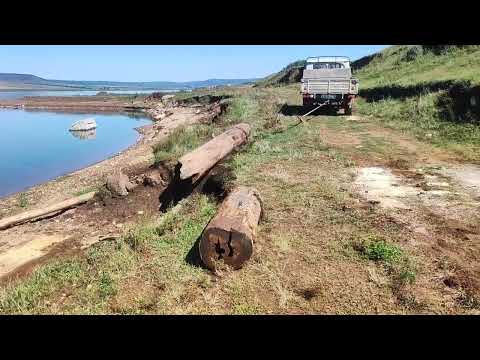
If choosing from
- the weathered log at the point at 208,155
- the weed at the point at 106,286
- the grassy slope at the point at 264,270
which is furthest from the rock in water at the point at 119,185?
the weed at the point at 106,286

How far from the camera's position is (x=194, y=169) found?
423 inches

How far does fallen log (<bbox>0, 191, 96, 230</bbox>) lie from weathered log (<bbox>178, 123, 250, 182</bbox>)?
148 inches

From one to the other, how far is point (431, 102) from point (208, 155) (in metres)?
11.3

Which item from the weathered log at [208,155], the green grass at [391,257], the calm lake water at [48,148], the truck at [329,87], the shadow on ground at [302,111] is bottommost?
the calm lake water at [48,148]

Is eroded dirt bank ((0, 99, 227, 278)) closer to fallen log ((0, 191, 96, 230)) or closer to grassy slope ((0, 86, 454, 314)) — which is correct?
fallen log ((0, 191, 96, 230))

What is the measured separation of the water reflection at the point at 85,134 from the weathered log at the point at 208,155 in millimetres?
30093

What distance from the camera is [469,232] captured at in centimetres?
677

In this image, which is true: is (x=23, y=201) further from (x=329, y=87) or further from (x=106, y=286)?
(x=329, y=87)

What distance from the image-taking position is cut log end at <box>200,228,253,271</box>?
6.21 m

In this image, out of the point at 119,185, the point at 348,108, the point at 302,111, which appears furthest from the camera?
the point at 302,111

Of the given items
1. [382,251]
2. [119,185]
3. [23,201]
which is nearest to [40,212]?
[119,185]

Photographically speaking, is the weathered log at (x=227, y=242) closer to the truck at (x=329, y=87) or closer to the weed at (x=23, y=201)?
the weed at (x=23, y=201)

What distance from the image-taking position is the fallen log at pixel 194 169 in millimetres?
10750

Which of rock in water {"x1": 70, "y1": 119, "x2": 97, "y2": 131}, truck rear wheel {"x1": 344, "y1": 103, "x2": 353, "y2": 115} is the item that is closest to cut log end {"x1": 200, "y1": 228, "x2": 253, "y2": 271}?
truck rear wheel {"x1": 344, "y1": 103, "x2": 353, "y2": 115}
